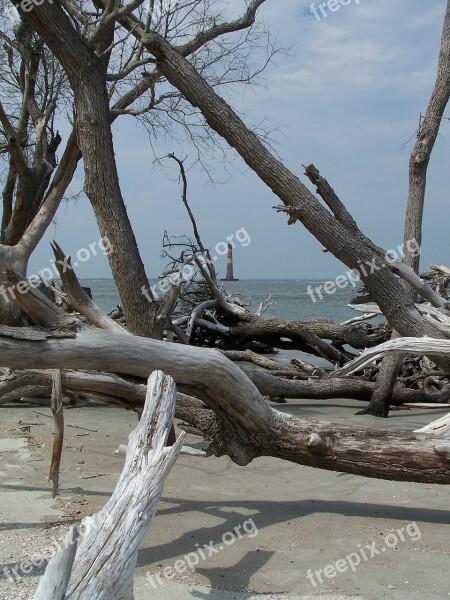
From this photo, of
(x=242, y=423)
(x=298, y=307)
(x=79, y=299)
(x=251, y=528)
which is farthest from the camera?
(x=298, y=307)

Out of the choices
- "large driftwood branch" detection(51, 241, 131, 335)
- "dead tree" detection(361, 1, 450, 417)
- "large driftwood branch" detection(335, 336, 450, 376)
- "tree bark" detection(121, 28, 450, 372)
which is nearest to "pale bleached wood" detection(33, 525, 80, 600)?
"large driftwood branch" detection(51, 241, 131, 335)

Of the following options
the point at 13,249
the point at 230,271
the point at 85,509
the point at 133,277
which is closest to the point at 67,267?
the point at 13,249

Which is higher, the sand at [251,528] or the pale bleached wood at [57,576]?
the pale bleached wood at [57,576]

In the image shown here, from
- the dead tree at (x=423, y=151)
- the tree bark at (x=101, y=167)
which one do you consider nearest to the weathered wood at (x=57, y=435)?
the tree bark at (x=101, y=167)

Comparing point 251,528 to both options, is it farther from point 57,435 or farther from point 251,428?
point 57,435

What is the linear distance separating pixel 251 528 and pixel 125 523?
1.65 meters

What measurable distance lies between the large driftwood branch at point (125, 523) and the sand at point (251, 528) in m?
0.64

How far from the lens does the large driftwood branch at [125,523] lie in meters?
2.49

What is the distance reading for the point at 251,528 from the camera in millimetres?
4480

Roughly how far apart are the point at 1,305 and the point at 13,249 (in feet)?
3.66

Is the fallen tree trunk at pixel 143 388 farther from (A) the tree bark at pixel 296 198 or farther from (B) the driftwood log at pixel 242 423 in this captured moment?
(A) the tree bark at pixel 296 198

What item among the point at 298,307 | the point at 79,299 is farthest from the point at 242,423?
the point at 298,307

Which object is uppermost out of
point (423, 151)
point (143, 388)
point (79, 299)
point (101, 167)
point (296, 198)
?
point (423, 151)

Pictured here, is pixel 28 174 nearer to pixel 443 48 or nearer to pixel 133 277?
pixel 133 277
